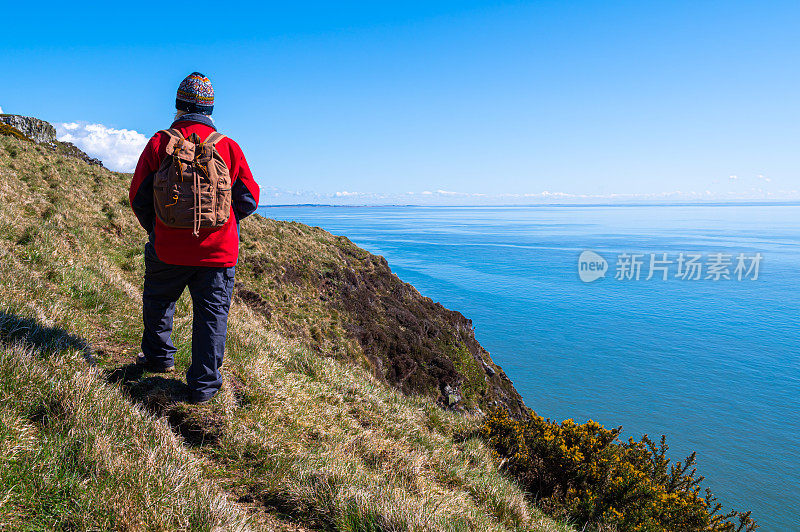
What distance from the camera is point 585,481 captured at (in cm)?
582

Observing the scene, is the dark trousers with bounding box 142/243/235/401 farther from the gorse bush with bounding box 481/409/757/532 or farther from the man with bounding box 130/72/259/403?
the gorse bush with bounding box 481/409/757/532

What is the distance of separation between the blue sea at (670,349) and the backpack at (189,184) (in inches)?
1438

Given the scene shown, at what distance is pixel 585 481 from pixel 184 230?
615cm

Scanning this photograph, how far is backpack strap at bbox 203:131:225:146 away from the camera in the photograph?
339cm

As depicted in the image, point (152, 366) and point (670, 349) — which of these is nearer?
point (152, 366)

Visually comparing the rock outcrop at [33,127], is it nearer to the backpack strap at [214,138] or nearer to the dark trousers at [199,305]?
the dark trousers at [199,305]

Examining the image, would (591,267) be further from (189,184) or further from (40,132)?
(189,184)

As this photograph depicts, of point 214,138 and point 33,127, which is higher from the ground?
point 33,127

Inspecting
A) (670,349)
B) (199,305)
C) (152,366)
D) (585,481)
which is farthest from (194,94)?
(670,349)

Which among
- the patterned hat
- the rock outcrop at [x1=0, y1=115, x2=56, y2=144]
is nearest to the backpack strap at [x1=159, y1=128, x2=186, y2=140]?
the patterned hat

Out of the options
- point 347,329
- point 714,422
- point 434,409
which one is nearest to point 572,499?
point 434,409

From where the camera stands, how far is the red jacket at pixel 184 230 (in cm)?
339

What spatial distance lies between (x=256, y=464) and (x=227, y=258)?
5.90 ft

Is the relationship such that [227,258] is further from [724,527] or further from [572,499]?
[724,527]
